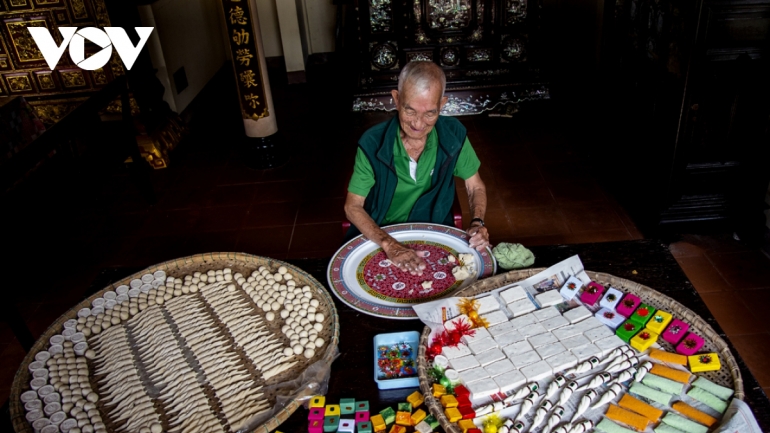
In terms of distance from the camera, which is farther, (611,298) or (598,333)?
(611,298)

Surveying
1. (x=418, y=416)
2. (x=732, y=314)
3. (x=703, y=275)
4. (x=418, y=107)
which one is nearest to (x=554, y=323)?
(x=418, y=416)

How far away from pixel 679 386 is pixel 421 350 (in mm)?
641

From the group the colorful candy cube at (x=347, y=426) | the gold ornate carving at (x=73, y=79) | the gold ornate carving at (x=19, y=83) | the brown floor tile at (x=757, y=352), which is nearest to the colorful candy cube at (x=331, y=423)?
the colorful candy cube at (x=347, y=426)

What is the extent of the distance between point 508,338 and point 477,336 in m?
0.08

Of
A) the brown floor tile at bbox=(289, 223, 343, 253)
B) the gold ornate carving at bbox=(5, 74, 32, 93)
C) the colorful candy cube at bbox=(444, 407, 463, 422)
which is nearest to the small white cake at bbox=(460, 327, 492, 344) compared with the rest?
the colorful candy cube at bbox=(444, 407, 463, 422)

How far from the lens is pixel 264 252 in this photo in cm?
372

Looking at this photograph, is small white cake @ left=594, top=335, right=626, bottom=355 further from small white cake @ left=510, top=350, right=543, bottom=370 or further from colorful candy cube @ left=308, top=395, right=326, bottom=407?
colorful candy cube @ left=308, top=395, right=326, bottom=407

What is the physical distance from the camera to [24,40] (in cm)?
489

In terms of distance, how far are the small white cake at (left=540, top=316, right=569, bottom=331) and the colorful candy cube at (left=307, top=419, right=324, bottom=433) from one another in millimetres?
671

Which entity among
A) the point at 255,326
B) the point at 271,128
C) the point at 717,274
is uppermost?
the point at 255,326

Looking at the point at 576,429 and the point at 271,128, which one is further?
the point at 271,128

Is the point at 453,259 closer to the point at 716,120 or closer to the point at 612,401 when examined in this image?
the point at 612,401

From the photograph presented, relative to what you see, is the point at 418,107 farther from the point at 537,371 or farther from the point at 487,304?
the point at 537,371

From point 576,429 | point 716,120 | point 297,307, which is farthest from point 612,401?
point 716,120
